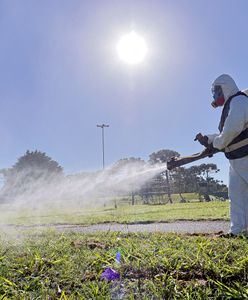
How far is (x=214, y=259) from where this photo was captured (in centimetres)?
318

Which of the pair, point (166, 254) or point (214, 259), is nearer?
point (214, 259)

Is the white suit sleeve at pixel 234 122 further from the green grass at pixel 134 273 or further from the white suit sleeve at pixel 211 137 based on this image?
the green grass at pixel 134 273

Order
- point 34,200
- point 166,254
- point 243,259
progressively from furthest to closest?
point 34,200
point 166,254
point 243,259

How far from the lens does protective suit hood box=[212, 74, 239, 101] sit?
5727mm

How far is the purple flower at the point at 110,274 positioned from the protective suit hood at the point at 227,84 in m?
3.78

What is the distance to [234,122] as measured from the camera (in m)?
5.27

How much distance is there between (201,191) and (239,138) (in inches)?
1117

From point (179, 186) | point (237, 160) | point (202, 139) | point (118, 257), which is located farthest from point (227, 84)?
point (179, 186)

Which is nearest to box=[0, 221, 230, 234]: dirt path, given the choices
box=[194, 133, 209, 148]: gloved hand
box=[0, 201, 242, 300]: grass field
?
box=[194, 133, 209, 148]: gloved hand

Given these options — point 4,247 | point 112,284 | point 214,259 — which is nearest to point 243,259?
point 214,259

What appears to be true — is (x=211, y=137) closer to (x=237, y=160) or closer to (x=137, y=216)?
(x=237, y=160)

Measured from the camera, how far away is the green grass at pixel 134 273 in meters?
2.47

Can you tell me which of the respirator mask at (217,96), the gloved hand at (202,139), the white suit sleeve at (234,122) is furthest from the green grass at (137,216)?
the white suit sleeve at (234,122)

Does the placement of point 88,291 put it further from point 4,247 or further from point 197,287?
point 4,247
